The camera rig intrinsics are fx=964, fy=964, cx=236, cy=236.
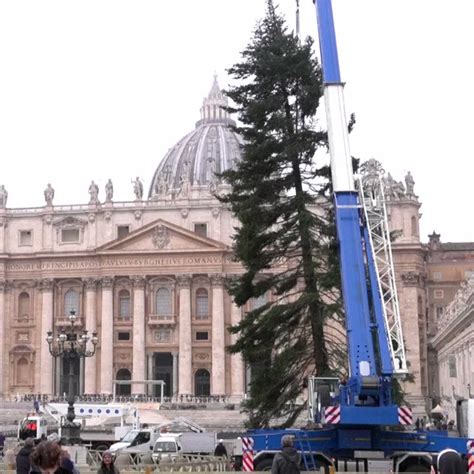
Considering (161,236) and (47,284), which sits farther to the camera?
(47,284)

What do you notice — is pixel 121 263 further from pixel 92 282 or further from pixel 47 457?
pixel 47 457

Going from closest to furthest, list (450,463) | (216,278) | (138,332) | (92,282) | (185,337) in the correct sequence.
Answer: (450,463) → (185,337) → (216,278) → (138,332) → (92,282)

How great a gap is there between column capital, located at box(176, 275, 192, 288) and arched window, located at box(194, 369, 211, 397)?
7.06 meters

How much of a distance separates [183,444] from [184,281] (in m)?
43.3

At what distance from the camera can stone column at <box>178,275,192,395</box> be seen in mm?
77062

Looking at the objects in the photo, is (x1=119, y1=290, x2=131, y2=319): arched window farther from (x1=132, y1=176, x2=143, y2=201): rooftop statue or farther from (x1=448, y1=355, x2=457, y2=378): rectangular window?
(x1=448, y1=355, x2=457, y2=378): rectangular window

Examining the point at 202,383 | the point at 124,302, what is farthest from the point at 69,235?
the point at 202,383

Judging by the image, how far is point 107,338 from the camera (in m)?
78.6

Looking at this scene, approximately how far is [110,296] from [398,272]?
23.6 metres

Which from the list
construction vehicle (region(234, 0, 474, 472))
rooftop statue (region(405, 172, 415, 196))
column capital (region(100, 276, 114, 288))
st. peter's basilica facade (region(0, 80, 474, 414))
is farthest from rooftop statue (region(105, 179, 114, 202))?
construction vehicle (region(234, 0, 474, 472))

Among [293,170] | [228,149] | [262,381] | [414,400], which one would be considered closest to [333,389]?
[262,381]

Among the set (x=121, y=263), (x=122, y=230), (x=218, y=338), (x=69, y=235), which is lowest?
(x=218, y=338)

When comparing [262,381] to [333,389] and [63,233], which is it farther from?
[63,233]

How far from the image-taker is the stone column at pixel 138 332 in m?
77.6
